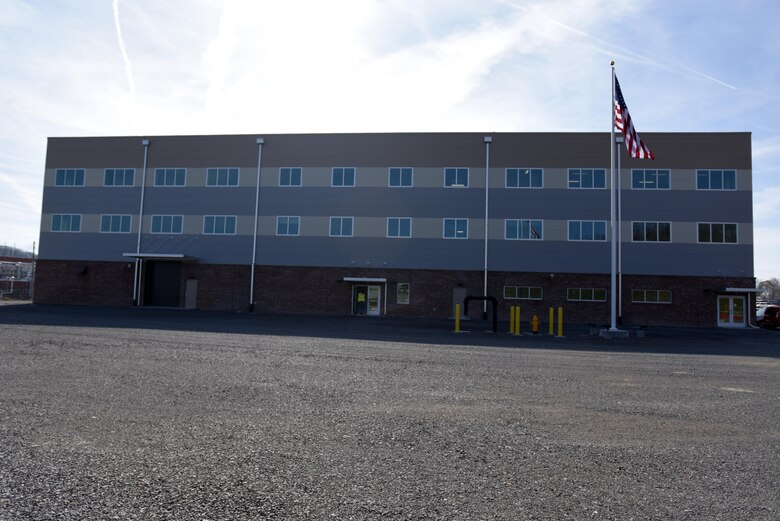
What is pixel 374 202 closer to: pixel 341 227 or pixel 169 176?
pixel 341 227

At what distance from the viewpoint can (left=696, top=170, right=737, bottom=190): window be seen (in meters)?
33.9

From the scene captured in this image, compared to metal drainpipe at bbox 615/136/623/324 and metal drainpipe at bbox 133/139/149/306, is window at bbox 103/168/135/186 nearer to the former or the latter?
metal drainpipe at bbox 133/139/149/306

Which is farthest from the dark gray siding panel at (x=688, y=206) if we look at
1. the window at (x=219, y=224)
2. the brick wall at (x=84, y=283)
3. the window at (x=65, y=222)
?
the window at (x=65, y=222)

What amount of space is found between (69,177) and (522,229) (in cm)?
3137

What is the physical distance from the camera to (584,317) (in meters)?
33.9

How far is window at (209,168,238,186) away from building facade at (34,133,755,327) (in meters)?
0.13

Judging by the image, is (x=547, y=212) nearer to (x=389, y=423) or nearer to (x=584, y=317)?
(x=584, y=317)

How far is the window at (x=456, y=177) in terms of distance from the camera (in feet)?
117

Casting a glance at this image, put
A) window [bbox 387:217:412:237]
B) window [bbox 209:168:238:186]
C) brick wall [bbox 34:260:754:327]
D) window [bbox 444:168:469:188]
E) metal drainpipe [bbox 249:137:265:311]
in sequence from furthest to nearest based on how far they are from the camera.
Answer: window [bbox 209:168:238:186] < metal drainpipe [bbox 249:137:265:311] < window [bbox 387:217:412:237] < window [bbox 444:168:469:188] < brick wall [bbox 34:260:754:327]

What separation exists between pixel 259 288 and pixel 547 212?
1879cm

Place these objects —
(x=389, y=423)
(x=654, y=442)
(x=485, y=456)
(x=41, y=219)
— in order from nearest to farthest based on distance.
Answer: (x=485, y=456)
(x=654, y=442)
(x=389, y=423)
(x=41, y=219)

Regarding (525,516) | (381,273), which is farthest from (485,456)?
(381,273)

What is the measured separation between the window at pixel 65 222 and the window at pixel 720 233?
133 ft

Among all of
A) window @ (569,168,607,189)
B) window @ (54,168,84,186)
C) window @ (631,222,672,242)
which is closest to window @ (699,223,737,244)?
window @ (631,222,672,242)
